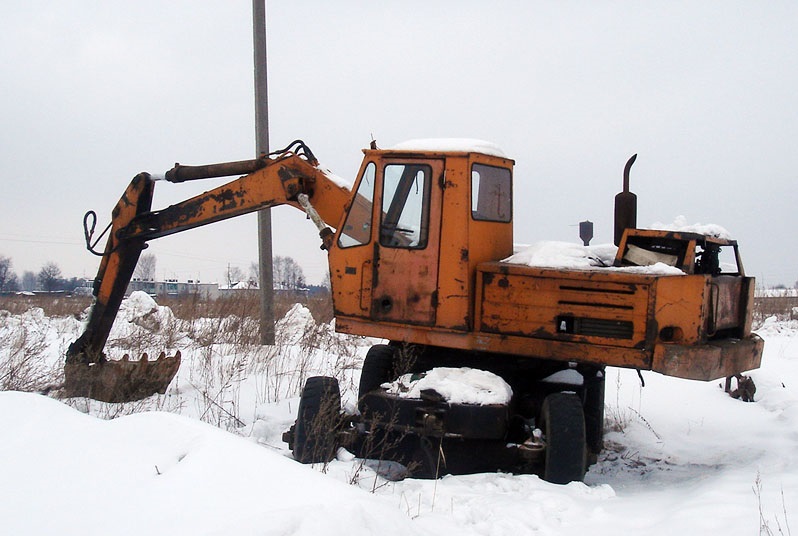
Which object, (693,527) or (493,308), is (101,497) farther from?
(493,308)

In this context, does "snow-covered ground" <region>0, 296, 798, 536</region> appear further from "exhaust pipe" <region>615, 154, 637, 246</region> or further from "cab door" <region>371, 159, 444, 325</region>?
"exhaust pipe" <region>615, 154, 637, 246</region>

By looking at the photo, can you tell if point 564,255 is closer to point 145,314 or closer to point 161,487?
point 161,487

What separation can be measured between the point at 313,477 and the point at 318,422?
9.33 ft

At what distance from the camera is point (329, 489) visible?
3289 mm

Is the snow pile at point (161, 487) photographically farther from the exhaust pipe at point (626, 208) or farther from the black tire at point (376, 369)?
the exhaust pipe at point (626, 208)

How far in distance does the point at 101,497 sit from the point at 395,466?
3.99 meters

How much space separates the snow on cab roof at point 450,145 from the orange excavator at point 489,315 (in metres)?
0.02

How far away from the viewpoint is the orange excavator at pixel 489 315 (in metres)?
5.86

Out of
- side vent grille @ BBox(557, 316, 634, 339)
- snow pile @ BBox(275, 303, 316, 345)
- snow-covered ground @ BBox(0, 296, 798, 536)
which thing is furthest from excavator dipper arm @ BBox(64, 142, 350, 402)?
snow pile @ BBox(275, 303, 316, 345)

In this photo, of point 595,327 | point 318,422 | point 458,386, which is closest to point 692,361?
point 595,327

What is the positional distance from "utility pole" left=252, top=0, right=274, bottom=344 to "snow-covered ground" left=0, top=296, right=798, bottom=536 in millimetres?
2471

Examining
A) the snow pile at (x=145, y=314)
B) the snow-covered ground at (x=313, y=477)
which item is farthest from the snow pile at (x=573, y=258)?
the snow pile at (x=145, y=314)

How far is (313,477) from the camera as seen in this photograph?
11.3 feet

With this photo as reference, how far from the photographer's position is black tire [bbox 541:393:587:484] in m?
5.72
